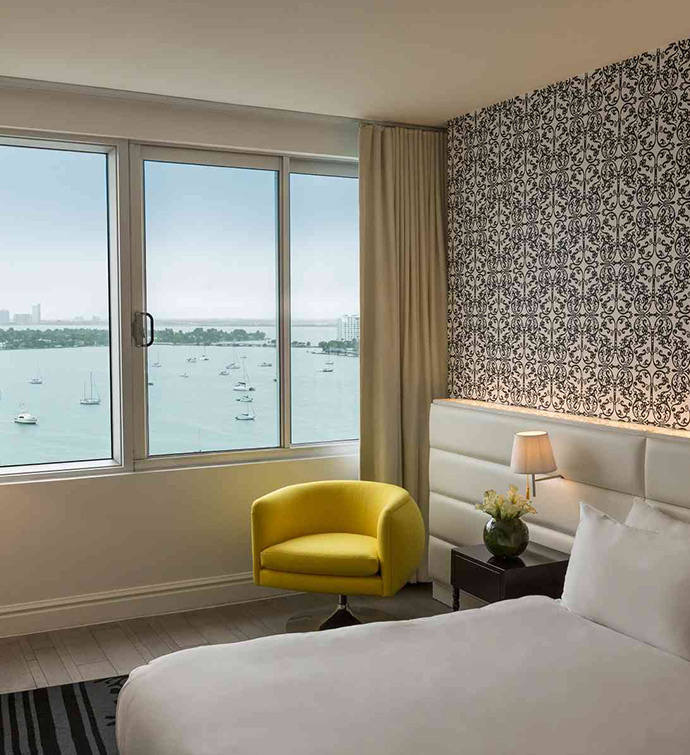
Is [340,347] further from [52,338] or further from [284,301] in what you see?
[52,338]

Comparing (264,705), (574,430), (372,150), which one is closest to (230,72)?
(372,150)

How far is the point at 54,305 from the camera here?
14.9ft

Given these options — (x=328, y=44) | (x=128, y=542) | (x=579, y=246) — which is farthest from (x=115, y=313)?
(x=579, y=246)

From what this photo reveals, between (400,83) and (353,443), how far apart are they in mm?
2178

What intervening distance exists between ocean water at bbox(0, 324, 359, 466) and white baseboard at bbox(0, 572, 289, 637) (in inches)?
29.5

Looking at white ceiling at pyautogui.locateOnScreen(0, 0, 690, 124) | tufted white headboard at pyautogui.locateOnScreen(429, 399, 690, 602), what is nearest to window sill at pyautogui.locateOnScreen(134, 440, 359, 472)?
tufted white headboard at pyautogui.locateOnScreen(429, 399, 690, 602)

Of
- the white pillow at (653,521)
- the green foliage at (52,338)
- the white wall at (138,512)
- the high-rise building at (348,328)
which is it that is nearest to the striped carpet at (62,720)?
the white wall at (138,512)

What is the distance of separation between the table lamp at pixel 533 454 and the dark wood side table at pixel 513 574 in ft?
1.27

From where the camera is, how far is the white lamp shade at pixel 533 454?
374 centimetres

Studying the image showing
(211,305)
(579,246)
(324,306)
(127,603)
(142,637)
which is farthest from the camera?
(324,306)

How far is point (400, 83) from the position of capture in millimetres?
4141

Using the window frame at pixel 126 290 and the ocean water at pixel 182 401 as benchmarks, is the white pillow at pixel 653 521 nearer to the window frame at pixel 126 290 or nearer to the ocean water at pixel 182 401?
the ocean water at pixel 182 401

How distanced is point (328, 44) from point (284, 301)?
1782mm

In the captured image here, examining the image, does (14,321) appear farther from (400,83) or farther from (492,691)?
(492,691)
